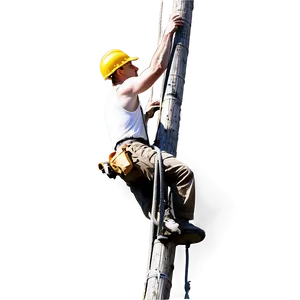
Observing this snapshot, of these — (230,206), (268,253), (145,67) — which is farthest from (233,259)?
(145,67)

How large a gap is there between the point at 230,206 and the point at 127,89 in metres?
1.03

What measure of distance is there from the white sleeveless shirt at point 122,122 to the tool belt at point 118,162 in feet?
0.37

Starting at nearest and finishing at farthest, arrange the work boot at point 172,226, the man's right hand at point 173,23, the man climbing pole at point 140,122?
the work boot at point 172,226 < the man climbing pole at point 140,122 < the man's right hand at point 173,23

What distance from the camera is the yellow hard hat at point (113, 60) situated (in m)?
4.94

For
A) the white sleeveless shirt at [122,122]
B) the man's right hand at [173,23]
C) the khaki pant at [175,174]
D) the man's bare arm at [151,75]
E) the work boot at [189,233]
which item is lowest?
the work boot at [189,233]

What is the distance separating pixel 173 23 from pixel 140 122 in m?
0.75

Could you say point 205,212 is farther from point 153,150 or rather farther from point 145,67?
A: point 145,67

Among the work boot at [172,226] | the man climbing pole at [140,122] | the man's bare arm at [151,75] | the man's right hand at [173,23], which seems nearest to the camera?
the work boot at [172,226]

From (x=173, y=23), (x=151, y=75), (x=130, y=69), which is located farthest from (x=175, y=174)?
(x=173, y=23)

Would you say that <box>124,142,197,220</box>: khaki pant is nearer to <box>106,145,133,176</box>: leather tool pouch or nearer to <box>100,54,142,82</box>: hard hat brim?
<box>106,145,133,176</box>: leather tool pouch

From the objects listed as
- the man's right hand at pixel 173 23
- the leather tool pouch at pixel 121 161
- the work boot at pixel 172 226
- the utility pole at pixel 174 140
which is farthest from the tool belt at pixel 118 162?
the man's right hand at pixel 173 23

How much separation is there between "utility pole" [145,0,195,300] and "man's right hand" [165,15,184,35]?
64 millimetres

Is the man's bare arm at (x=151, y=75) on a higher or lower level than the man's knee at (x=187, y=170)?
higher

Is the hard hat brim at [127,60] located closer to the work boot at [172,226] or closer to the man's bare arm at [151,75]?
the man's bare arm at [151,75]
